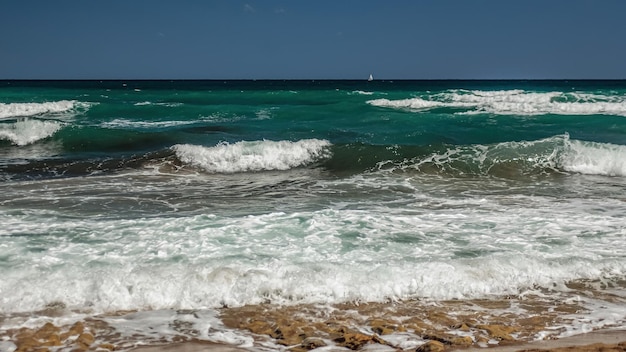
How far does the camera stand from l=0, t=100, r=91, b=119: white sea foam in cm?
3344

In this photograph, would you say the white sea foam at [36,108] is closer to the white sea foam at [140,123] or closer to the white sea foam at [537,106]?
the white sea foam at [140,123]

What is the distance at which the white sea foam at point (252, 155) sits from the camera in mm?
15055

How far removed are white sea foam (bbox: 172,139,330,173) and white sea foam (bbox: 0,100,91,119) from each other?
71.8 ft

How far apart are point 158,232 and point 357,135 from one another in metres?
14.6

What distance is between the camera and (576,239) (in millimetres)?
7406

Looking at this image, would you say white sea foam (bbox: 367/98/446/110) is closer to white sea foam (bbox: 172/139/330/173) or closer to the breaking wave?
the breaking wave

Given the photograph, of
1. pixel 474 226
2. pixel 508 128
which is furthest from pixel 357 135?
pixel 474 226

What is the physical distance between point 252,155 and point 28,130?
1027 centimetres

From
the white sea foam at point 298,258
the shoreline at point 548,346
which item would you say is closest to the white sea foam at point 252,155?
the white sea foam at point 298,258

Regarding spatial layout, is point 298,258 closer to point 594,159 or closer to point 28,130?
point 594,159

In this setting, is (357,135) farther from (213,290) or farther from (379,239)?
(213,290)

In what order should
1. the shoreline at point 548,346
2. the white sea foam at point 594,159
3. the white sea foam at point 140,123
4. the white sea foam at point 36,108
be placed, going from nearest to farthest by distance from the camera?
1. the shoreline at point 548,346
2. the white sea foam at point 594,159
3. the white sea foam at point 140,123
4. the white sea foam at point 36,108

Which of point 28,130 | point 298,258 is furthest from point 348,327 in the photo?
point 28,130

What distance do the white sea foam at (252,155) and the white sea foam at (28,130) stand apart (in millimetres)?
7218
